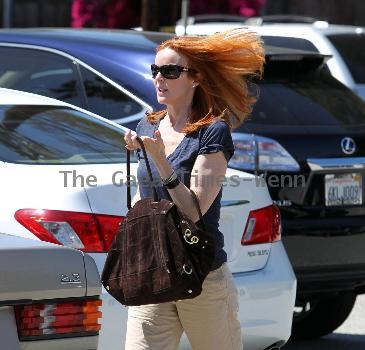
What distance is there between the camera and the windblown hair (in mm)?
4418

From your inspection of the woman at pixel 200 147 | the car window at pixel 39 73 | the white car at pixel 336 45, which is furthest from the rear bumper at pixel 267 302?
the white car at pixel 336 45

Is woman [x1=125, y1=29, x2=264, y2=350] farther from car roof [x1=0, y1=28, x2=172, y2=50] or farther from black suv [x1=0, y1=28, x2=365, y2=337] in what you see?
car roof [x1=0, y1=28, x2=172, y2=50]

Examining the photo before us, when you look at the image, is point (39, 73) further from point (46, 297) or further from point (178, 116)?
point (46, 297)

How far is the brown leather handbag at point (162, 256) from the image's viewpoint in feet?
13.4

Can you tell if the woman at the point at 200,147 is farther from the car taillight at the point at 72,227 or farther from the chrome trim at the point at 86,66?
the chrome trim at the point at 86,66

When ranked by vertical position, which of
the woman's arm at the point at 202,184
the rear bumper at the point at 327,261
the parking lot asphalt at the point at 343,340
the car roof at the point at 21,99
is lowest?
the parking lot asphalt at the point at 343,340

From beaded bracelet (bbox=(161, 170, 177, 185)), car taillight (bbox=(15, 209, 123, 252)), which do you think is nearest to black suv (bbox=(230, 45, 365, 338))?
car taillight (bbox=(15, 209, 123, 252))

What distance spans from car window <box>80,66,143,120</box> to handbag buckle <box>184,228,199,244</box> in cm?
270

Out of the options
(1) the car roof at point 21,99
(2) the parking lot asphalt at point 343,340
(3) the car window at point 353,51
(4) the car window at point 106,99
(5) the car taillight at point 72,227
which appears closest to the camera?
(5) the car taillight at point 72,227

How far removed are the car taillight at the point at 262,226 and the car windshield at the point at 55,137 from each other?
2.25 feet

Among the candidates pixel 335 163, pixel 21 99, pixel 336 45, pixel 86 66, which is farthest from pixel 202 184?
pixel 336 45

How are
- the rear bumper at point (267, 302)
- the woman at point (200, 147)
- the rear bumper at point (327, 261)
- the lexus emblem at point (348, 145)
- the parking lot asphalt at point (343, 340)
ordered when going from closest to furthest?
the woman at point (200, 147) < the rear bumper at point (267, 302) < the rear bumper at point (327, 261) < the lexus emblem at point (348, 145) < the parking lot asphalt at point (343, 340)

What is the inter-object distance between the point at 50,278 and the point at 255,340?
1.93 m

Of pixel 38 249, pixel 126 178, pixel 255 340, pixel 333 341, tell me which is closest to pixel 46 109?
pixel 126 178
